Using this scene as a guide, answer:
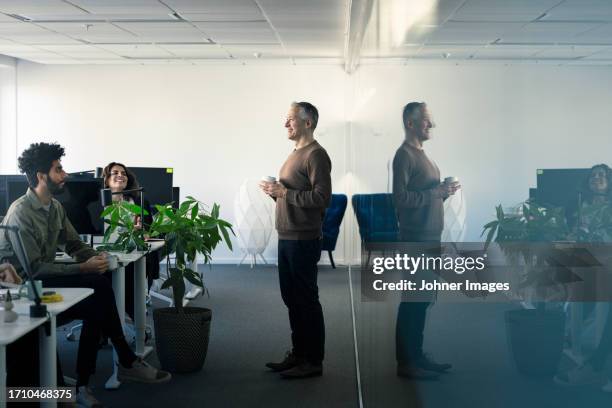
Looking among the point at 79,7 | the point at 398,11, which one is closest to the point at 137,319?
the point at 79,7

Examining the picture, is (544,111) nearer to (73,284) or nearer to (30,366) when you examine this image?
(30,366)

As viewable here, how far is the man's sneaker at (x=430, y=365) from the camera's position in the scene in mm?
710

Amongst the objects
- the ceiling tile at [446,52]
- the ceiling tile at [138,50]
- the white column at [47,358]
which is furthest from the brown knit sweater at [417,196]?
the ceiling tile at [138,50]

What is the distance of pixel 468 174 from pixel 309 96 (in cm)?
861

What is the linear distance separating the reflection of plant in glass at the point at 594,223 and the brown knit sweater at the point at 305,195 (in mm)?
3411

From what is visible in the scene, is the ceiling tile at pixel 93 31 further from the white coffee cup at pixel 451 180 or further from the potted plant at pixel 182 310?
the white coffee cup at pixel 451 180

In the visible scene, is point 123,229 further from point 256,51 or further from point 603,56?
point 603,56

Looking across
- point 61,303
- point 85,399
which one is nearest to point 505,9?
point 61,303

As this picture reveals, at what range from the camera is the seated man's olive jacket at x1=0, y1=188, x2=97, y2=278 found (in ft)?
10.9

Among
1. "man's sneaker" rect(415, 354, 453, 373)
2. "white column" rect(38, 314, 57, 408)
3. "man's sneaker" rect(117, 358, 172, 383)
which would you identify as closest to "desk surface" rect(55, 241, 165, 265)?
"man's sneaker" rect(117, 358, 172, 383)

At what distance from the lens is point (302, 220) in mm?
3811

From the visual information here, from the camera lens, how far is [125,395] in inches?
145

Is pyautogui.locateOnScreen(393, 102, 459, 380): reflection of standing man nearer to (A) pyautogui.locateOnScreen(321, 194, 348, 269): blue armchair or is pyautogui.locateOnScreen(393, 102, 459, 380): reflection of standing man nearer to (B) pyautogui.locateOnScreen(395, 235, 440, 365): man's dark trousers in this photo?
(B) pyautogui.locateOnScreen(395, 235, 440, 365): man's dark trousers

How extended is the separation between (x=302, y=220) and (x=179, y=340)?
108 centimetres
